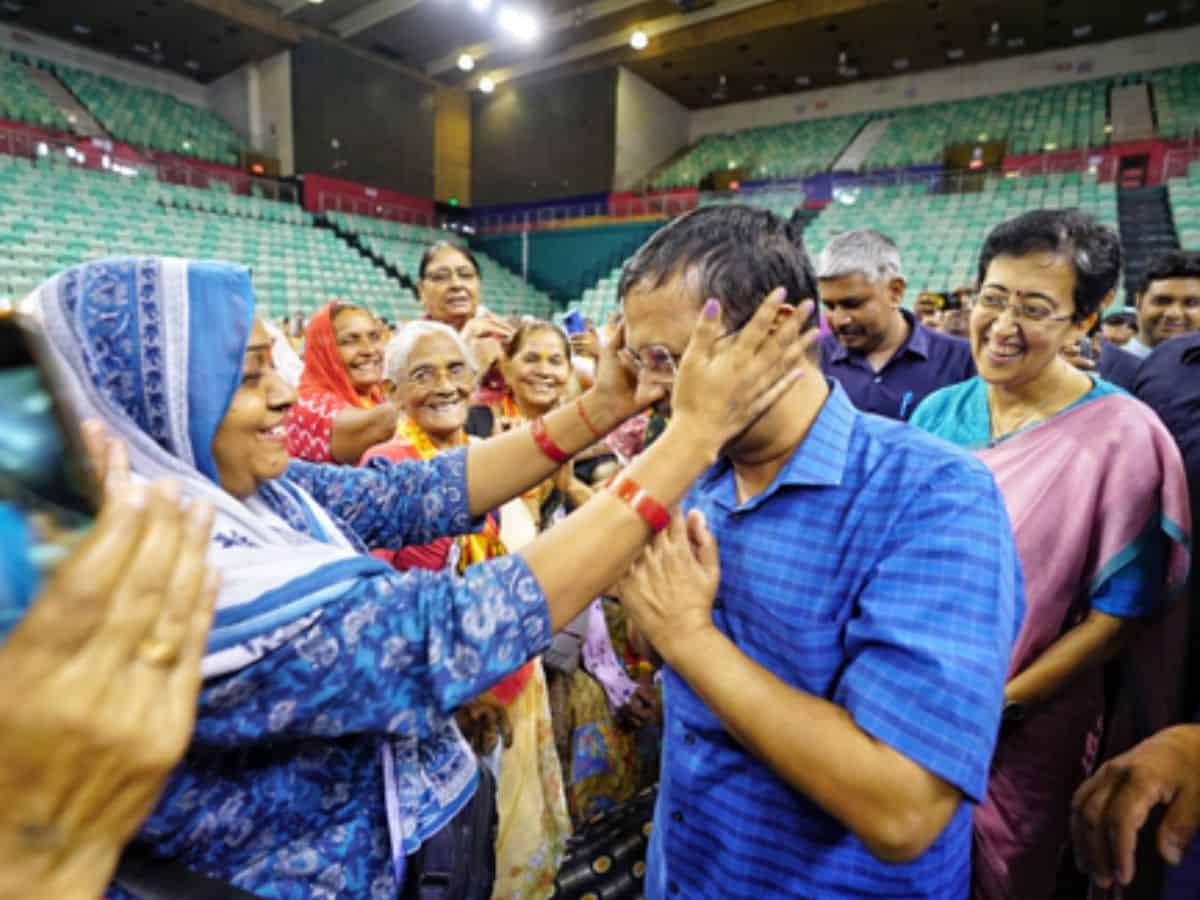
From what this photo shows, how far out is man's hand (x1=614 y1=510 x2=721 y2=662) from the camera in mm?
853

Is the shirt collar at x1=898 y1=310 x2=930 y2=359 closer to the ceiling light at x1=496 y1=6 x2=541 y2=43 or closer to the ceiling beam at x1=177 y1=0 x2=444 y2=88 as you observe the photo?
the ceiling light at x1=496 y1=6 x2=541 y2=43

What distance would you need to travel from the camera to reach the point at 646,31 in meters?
14.3

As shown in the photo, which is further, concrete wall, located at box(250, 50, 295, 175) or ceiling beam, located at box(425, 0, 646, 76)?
concrete wall, located at box(250, 50, 295, 175)

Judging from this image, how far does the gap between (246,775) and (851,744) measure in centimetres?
76

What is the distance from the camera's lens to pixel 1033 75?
46.8ft

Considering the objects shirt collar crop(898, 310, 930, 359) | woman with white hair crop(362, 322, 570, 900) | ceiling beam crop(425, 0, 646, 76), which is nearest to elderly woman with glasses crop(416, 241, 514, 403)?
woman with white hair crop(362, 322, 570, 900)

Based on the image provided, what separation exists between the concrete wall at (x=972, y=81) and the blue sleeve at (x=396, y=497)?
57.9 ft

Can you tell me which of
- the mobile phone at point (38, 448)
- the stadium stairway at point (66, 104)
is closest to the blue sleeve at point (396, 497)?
the mobile phone at point (38, 448)

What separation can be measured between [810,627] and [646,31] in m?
16.3

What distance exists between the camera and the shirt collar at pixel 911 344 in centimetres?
261

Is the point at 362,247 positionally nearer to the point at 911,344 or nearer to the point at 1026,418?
the point at 911,344

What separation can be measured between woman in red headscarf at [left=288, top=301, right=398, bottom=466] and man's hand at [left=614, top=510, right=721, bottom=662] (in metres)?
1.60

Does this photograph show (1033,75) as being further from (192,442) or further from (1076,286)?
(192,442)

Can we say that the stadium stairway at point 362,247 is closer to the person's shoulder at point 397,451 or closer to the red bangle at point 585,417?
the person's shoulder at point 397,451
